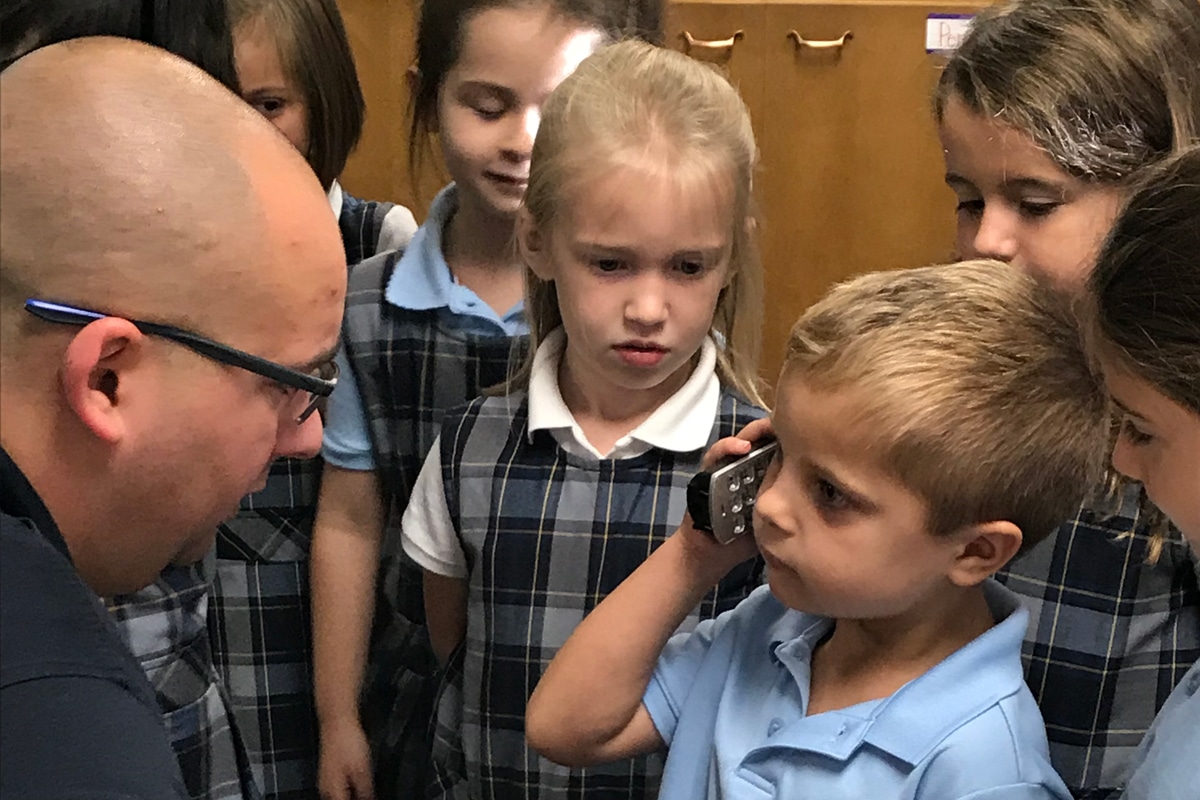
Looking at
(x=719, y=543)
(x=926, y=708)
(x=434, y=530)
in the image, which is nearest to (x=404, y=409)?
(x=434, y=530)

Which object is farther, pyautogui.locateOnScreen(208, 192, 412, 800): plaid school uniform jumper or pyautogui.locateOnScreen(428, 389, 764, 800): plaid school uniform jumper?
pyautogui.locateOnScreen(208, 192, 412, 800): plaid school uniform jumper

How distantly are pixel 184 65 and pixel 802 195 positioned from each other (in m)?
2.17

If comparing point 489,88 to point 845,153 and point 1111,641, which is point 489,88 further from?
point 845,153

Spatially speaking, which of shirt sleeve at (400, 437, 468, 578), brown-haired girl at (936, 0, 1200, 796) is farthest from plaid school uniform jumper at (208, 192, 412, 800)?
brown-haired girl at (936, 0, 1200, 796)

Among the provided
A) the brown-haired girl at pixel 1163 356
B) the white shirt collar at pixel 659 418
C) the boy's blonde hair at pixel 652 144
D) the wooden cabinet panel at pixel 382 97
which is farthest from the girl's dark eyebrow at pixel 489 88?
the wooden cabinet panel at pixel 382 97

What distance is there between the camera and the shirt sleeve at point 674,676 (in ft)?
3.08

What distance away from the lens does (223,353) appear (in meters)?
0.74

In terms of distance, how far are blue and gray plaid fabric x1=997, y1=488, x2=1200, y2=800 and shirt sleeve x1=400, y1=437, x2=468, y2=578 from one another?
57 centimetres

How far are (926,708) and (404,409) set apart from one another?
0.74 metres

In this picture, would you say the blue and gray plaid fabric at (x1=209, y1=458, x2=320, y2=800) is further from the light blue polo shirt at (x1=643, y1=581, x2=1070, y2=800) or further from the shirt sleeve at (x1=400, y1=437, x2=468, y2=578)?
the light blue polo shirt at (x1=643, y1=581, x2=1070, y2=800)

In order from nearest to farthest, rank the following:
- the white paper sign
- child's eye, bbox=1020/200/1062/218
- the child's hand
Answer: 1. the child's hand
2. child's eye, bbox=1020/200/1062/218
3. the white paper sign

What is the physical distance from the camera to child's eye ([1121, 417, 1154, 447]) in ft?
2.62

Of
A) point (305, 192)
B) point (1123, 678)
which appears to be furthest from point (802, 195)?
point (305, 192)

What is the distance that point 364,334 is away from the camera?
1331 mm
